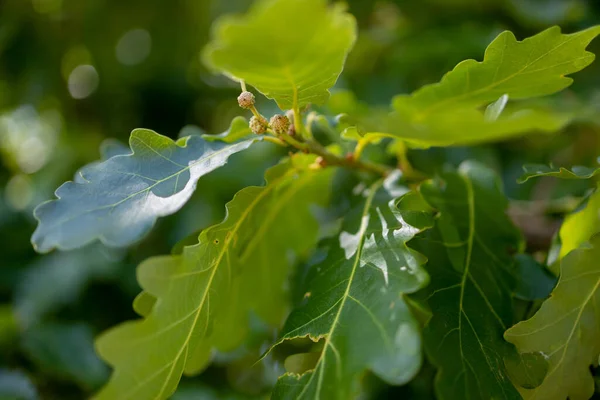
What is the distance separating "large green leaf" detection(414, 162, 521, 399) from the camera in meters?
0.75

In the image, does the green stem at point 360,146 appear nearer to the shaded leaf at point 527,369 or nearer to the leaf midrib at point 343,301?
the leaf midrib at point 343,301

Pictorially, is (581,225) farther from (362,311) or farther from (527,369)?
(362,311)

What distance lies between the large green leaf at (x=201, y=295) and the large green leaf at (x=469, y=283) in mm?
282

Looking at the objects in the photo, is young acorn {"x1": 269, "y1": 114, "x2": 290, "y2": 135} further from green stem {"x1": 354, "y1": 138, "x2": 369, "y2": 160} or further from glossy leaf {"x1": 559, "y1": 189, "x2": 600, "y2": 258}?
glossy leaf {"x1": 559, "y1": 189, "x2": 600, "y2": 258}

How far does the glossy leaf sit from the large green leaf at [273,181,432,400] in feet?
0.92

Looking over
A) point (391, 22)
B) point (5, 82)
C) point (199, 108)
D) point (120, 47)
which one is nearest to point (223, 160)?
point (391, 22)

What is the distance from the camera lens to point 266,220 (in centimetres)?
110

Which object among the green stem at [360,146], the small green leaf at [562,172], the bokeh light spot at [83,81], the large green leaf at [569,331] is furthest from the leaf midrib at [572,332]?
the bokeh light spot at [83,81]

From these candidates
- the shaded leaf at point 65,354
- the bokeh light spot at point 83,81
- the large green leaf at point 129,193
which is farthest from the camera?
the bokeh light spot at point 83,81

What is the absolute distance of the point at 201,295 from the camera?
33.4 inches

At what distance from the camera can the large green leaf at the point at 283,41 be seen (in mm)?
622

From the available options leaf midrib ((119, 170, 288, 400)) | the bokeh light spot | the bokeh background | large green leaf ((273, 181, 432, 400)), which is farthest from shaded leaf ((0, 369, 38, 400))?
the bokeh light spot

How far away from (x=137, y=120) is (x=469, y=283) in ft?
6.39

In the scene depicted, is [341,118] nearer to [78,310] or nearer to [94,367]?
[94,367]
